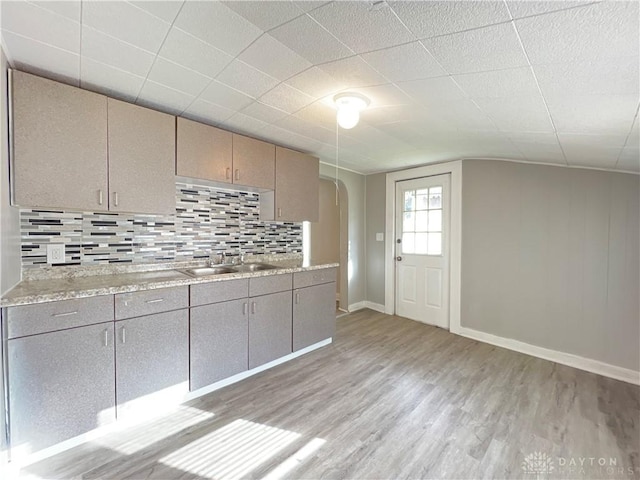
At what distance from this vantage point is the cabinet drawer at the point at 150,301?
180 cm

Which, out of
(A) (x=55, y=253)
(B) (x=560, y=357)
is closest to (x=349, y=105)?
(A) (x=55, y=253)

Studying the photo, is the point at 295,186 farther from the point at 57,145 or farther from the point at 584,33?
the point at 584,33

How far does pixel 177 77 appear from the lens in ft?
5.80

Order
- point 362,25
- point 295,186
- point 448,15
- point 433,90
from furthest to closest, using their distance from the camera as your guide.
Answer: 1. point 295,186
2. point 433,90
3. point 362,25
4. point 448,15

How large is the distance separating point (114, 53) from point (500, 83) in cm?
208

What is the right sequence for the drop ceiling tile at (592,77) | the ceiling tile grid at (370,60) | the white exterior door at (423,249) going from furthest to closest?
1. the white exterior door at (423,249)
2. the drop ceiling tile at (592,77)
3. the ceiling tile grid at (370,60)

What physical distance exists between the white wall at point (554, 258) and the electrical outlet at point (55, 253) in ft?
12.9

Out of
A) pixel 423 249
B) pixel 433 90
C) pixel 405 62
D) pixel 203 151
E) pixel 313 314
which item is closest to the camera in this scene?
pixel 405 62

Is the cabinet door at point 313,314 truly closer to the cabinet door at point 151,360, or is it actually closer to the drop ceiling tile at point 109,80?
the cabinet door at point 151,360

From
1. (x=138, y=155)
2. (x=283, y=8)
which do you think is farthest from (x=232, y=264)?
(x=283, y=8)

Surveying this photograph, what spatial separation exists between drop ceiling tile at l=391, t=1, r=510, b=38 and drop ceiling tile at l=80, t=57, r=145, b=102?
1587 mm

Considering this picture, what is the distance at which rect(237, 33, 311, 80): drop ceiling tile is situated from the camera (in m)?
1.44

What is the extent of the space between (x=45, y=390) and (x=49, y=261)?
0.85m

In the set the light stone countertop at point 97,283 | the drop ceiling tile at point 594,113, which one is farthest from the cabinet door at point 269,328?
the drop ceiling tile at point 594,113
